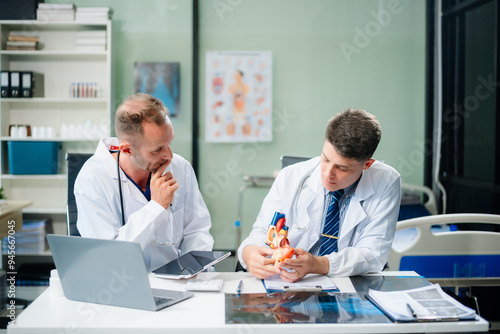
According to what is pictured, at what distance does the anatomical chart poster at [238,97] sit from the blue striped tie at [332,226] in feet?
6.86

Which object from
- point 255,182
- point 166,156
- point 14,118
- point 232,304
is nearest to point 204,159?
point 255,182

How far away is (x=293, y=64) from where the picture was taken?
12.8 feet

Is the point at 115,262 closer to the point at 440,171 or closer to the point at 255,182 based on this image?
the point at 255,182

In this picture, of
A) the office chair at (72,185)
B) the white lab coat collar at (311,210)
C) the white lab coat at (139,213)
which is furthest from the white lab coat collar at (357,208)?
the office chair at (72,185)

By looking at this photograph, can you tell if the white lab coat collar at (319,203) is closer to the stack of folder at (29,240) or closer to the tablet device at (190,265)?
the tablet device at (190,265)

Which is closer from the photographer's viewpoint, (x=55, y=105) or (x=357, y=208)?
(x=357, y=208)

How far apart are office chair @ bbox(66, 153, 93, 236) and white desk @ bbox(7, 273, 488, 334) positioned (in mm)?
602

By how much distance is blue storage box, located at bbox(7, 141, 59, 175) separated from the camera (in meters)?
3.62

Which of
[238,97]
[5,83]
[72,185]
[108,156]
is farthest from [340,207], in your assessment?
[5,83]

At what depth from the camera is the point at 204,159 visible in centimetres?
393

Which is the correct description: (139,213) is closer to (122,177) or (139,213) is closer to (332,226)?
(122,177)

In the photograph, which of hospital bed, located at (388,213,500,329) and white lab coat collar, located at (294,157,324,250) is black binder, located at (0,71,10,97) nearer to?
white lab coat collar, located at (294,157,324,250)

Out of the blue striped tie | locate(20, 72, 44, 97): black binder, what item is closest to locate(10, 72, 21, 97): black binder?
locate(20, 72, 44, 97): black binder

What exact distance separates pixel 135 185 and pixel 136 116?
25cm
